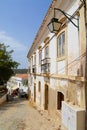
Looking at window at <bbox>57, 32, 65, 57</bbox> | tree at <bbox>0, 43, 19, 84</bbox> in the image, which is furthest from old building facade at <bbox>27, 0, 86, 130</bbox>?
tree at <bbox>0, 43, 19, 84</bbox>

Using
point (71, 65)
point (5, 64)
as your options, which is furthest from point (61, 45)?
point (5, 64)

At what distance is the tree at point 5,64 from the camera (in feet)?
97.0

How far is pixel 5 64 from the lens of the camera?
2983 centimetres

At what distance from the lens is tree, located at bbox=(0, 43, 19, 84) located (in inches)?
1164

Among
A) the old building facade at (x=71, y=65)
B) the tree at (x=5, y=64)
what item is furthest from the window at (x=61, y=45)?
the tree at (x=5, y=64)

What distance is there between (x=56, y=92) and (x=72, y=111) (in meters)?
3.78

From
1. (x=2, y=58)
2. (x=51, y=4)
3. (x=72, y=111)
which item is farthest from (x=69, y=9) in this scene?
(x=2, y=58)

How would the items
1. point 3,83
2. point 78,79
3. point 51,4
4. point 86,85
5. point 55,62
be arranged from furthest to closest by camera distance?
1. point 3,83
2. point 55,62
3. point 51,4
4. point 78,79
5. point 86,85

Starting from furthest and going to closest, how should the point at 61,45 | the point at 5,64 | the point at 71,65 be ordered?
the point at 5,64
the point at 61,45
the point at 71,65

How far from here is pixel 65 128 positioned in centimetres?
745

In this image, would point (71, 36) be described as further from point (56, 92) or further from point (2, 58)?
point (2, 58)

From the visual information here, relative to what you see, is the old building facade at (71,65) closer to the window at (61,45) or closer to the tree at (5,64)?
the window at (61,45)

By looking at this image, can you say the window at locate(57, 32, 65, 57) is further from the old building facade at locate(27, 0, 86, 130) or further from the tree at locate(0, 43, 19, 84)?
the tree at locate(0, 43, 19, 84)

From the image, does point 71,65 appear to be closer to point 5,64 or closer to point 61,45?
point 61,45
